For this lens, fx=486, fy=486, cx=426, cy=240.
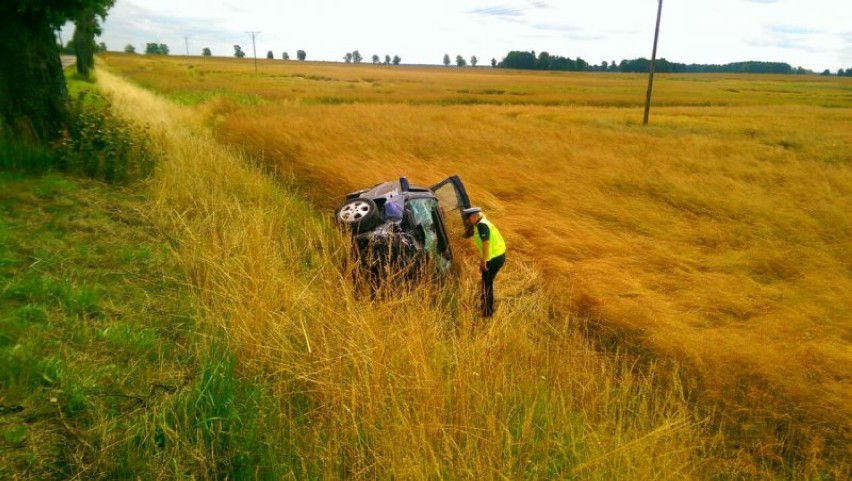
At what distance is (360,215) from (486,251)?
54.7 inches

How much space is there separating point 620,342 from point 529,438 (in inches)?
107

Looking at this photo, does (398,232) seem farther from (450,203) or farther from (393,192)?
(450,203)

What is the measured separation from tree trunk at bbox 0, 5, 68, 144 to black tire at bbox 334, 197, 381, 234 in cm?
479

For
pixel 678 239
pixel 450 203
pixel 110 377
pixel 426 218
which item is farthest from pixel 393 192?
pixel 678 239

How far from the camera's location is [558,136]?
16.8 meters

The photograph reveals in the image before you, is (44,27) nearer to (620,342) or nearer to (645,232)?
(620,342)

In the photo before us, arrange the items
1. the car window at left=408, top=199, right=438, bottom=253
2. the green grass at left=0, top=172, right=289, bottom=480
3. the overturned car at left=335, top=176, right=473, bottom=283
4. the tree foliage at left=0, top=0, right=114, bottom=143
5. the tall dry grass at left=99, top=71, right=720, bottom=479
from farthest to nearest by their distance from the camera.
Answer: the tree foliage at left=0, top=0, right=114, bottom=143 → the car window at left=408, top=199, right=438, bottom=253 → the overturned car at left=335, top=176, right=473, bottom=283 → the tall dry grass at left=99, top=71, right=720, bottom=479 → the green grass at left=0, top=172, right=289, bottom=480

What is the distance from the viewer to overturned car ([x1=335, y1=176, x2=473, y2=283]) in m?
4.92

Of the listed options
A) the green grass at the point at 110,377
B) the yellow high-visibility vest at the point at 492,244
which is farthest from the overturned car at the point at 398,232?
the green grass at the point at 110,377

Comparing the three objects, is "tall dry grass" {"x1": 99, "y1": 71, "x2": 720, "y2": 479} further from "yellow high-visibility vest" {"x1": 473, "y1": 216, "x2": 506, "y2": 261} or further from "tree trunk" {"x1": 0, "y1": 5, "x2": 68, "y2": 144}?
"tree trunk" {"x1": 0, "y1": 5, "x2": 68, "y2": 144}

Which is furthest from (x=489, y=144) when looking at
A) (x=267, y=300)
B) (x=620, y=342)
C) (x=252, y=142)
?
(x=267, y=300)

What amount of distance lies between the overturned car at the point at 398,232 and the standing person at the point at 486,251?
33 cm

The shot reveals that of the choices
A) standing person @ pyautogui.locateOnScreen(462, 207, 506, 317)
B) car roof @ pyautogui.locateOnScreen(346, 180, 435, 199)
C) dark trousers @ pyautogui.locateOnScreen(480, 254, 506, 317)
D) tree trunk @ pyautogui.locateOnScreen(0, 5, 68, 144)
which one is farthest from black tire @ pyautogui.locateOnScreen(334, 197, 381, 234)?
tree trunk @ pyautogui.locateOnScreen(0, 5, 68, 144)

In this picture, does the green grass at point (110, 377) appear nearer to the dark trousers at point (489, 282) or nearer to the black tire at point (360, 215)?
the black tire at point (360, 215)
